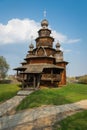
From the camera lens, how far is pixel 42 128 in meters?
14.5

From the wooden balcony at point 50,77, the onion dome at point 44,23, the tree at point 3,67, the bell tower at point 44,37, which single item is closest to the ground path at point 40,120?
the wooden balcony at point 50,77

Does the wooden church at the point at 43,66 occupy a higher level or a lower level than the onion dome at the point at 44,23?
lower

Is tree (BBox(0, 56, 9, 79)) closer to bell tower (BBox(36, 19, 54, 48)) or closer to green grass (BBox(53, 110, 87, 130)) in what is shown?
bell tower (BBox(36, 19, 54, 48))

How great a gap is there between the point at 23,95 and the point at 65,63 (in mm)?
15888

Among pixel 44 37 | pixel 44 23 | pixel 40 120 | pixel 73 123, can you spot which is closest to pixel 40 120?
pixel 40 120

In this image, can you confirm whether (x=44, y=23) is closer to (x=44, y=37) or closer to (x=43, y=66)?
(x=44, y=37)

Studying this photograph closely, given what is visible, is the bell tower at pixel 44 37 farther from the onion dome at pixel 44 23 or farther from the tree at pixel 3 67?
the tree at pixel 3 67

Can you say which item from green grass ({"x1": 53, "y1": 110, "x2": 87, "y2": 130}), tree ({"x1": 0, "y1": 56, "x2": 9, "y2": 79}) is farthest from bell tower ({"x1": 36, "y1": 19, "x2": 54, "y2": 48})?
tree ({"x1": 0, "y1": 56, "x2": 9, "y2": 79})

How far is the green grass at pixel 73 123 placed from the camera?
47.8 feet

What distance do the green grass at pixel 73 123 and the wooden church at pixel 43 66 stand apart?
1748cm

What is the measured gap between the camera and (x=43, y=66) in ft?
117

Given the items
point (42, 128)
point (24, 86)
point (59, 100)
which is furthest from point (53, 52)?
point (42, 128)

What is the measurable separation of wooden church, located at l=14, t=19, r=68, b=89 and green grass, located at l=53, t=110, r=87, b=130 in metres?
17.5

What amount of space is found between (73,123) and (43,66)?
20801 millimetres
